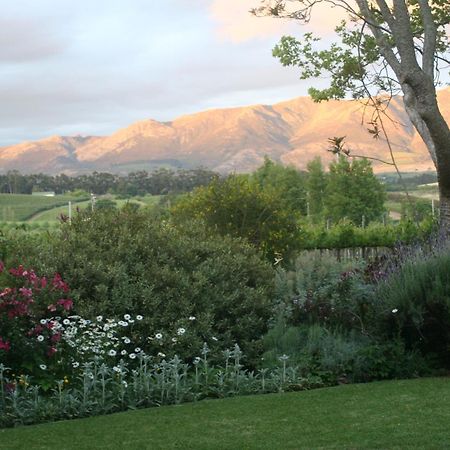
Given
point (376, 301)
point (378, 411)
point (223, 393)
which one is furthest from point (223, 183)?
point (378, 411)

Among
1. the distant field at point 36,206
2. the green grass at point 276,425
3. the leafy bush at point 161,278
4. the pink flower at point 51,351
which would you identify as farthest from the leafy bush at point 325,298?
the distant field at point 36,206

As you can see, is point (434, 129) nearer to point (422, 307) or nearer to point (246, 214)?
point (422, 307)

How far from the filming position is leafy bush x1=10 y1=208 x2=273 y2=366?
9.05 metres

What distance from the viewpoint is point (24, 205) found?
285 feet

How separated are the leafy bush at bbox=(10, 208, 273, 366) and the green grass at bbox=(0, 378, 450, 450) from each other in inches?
82.0

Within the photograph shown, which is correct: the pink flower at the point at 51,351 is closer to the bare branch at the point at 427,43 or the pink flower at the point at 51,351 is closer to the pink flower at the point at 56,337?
the pink flower at the point at 56,337

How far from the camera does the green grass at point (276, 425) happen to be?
5.60 metres

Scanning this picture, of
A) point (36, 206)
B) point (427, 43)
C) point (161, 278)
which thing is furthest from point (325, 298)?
point (36, 206)

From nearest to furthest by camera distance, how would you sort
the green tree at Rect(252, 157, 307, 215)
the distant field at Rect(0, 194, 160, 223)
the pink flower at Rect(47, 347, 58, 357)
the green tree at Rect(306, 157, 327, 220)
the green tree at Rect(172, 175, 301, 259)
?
1. the pink flower at Rect(47, 347, 58, 357)
2. the green tree at Rect(172, 175, 301, 259)
3. the green tree at Rect(306, 157, 327, 220)
4. the green tree at Rect(252, 157, 307, 215)
5. the distant field at Rect(0, 194, 160, 223)

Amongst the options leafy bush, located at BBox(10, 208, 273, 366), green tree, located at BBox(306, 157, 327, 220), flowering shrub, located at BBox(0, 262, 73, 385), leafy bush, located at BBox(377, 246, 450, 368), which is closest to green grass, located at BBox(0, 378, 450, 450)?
leafy bush, located at BBox(377, 246, 450, 368)

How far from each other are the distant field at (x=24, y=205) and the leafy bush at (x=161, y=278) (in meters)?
69.6

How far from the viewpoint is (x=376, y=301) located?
29.0 feet

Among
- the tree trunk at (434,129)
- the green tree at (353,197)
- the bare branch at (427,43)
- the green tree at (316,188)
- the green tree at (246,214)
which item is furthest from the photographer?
the green tree at (316,188)

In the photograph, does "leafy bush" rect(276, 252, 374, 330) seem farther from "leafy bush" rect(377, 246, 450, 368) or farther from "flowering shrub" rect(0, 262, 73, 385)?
"flowering shrub" rect(0, 262, 73, 385)
